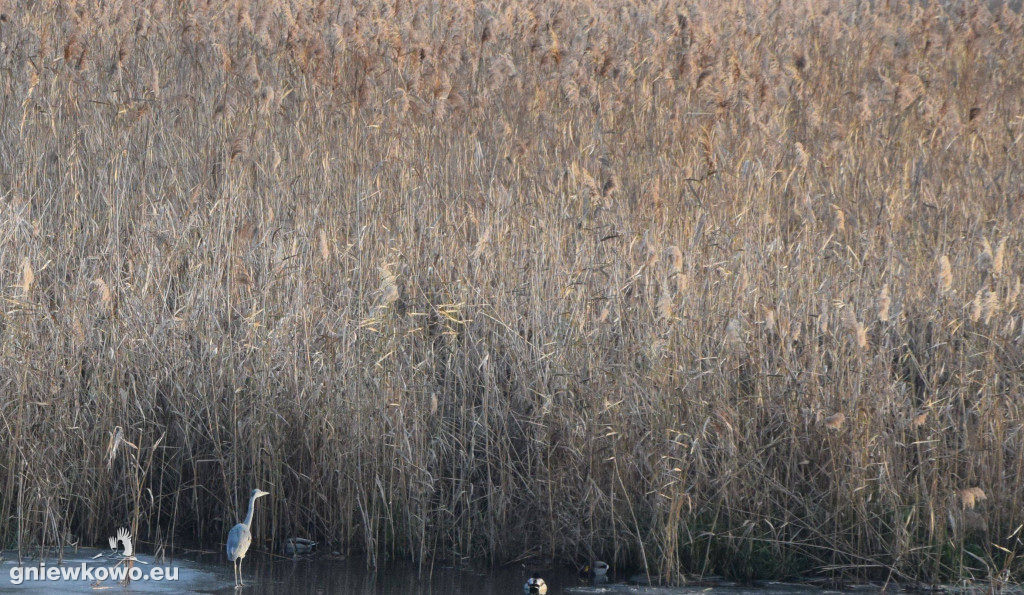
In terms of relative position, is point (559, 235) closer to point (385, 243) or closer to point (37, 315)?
point (385, 243)

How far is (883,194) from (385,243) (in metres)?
2.46

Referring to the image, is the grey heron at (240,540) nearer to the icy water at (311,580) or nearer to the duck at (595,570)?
the icy water at (311,580)

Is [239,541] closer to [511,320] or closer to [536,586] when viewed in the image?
[536,586]

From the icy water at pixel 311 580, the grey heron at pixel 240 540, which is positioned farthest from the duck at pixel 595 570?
the grey heron at pixel 240 540

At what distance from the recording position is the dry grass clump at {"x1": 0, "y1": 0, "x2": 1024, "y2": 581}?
4.08m

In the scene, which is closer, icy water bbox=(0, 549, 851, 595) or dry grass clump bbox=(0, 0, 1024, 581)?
icy water bbox=(0, 549, 851, 595)

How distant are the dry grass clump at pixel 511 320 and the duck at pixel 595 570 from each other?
0.15ft

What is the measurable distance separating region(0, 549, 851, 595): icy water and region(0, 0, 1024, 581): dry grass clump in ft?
0.33

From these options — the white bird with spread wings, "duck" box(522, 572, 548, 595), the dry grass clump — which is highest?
the dry grass clump

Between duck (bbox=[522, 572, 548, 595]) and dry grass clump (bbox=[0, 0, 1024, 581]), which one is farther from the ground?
dry grass clump (bbox=[0, 0, 1024, 581])

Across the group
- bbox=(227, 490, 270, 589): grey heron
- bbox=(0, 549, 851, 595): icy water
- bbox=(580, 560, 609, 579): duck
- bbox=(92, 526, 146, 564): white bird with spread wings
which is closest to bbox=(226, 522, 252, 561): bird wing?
bbox=(227, 490, 270, 589): grey heron

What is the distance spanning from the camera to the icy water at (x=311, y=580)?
381 centimetres

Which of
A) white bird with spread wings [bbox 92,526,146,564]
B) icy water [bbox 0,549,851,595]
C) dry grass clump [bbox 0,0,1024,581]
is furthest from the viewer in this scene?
dry grass clump [bbox 0,0,1024,581]

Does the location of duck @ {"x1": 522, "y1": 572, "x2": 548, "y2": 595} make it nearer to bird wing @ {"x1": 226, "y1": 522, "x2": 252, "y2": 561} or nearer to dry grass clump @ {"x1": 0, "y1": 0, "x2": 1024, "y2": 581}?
dry grass clump @ {"x1": 0, "y1": 0, "x2": 1024, "y2": 581}
